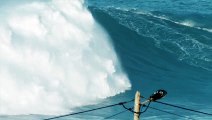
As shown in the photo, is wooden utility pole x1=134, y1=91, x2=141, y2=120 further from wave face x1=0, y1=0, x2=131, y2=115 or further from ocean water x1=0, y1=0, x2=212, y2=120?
wave face x1=0, y1=0, x2=131, y2=115

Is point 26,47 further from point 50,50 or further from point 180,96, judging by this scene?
point 180,96

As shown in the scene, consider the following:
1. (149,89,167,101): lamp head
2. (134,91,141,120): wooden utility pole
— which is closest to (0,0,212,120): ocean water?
(149,89,167,101): lamp head

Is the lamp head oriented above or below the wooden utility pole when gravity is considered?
above

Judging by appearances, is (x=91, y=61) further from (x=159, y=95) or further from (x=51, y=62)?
(x=159, y=95)

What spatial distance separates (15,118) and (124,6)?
23117mm

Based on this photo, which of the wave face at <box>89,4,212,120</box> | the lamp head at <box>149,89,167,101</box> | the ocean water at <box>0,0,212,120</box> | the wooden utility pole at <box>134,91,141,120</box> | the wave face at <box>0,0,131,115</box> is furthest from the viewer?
the wave face at <box>89,4,212,120</box>

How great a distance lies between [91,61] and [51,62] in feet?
8.25

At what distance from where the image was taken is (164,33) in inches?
1452

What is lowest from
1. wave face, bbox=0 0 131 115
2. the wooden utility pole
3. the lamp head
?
the wooden utility pole

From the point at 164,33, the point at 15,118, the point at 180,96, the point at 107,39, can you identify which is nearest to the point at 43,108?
the point at 15,118

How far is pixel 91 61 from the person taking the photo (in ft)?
96.4

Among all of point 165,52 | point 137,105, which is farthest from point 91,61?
point 137,105

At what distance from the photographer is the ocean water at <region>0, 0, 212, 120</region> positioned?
25641mm

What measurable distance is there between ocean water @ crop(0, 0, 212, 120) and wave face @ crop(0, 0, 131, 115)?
0.14 ft
